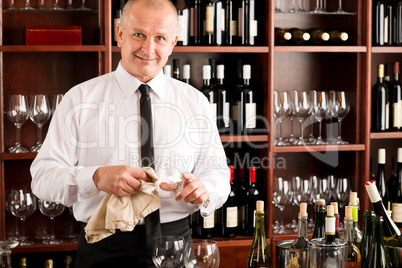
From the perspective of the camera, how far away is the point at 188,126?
2.21 m

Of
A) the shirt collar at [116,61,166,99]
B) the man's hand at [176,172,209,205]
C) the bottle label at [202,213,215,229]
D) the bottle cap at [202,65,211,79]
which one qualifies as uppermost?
the bottle cap at [202,65,211,79]

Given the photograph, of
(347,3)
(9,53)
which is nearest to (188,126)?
(9,53)

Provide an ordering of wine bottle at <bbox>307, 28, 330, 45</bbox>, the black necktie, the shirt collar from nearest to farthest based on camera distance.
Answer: the black necktie < the shirt collar < wine bottle at <bbox>307, 28, 330, 45</bbox>

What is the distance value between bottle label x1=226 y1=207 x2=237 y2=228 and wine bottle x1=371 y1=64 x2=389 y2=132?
0.97m

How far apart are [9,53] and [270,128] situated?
57.6 inches

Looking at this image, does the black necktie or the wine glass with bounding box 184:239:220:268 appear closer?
the wine glass with bounding box 184:239:220:268

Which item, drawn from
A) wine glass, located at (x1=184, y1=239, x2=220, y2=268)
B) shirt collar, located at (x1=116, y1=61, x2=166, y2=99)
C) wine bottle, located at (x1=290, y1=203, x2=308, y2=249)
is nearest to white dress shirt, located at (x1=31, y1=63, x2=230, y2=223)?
shirt collar, located at (x1=116, y1=61, x2=166, y2=99)

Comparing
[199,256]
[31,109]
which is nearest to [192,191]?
[199,256]

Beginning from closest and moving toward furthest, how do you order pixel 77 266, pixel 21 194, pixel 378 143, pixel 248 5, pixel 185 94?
pixel 77 266 → pixel 185 94 → pixel 21 194 → pixel 248 5 → pixel 378 143

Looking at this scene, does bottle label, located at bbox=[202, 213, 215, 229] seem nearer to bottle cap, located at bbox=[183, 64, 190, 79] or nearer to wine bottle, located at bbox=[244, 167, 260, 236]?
wine bottle, located at bbox=[244, 167, 260, 236]

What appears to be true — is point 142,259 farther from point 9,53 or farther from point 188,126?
point 9,53

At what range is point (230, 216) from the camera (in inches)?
114

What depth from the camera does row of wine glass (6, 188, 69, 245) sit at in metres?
2.70

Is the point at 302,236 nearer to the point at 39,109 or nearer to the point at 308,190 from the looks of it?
the point at 308,190
